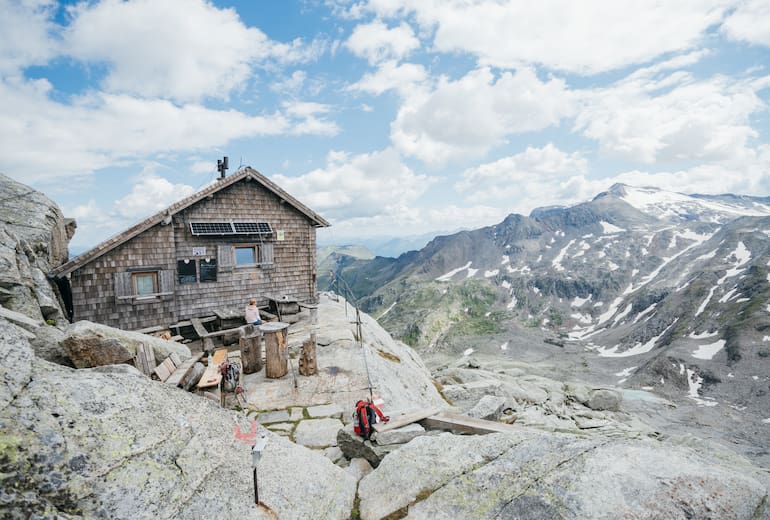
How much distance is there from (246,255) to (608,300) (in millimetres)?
118653

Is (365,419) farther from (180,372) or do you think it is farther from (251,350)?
(251,350)

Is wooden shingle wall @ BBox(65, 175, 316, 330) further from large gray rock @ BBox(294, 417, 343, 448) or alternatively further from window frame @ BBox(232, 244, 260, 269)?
large gray rock @ BBox(294, 417, 343, 448)

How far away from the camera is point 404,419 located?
713cm

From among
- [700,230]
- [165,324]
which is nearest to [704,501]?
[165,324]

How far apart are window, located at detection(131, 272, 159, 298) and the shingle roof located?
5.63 feet

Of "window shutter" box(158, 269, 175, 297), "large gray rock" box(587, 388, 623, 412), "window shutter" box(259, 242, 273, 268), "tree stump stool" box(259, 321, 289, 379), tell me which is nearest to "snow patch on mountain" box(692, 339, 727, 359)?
"large gray rock" box(587, 388, 623, 412)

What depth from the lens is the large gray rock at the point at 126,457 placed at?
295 cm

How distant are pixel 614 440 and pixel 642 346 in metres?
78.7

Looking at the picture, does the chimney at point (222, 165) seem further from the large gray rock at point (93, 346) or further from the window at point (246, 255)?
the large gray rock at point (93, 346)

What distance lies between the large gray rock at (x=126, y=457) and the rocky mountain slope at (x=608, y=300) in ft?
32.6

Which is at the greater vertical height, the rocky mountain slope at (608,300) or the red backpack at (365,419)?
the red backpack at (365,419)

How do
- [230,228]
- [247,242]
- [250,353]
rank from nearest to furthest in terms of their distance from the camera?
[250,353], [230,228], [247,242]

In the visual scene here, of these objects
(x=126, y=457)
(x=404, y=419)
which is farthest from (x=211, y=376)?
(x=126, y=457)

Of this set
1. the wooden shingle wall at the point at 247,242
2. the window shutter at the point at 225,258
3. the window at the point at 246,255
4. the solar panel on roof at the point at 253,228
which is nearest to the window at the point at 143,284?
the wooden shingle wall at the point at 247,242
